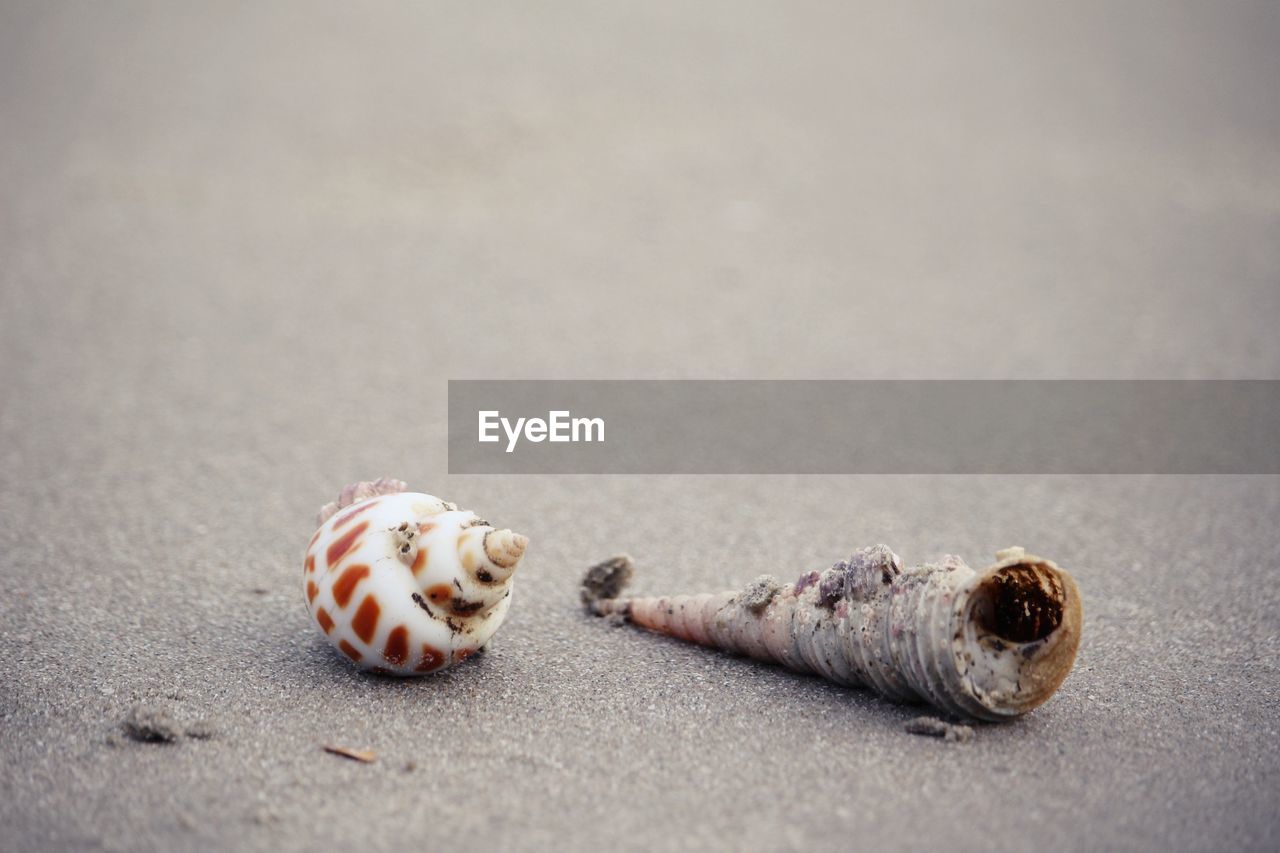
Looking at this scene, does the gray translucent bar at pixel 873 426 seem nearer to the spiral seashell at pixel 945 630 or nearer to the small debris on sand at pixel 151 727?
the spiral seashell at pixel 945 630

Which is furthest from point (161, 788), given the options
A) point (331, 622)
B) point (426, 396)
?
point (426, 396)

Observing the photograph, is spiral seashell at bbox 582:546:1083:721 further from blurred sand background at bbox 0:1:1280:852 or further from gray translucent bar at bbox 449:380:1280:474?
gray translucent bar at bbox 449:380:1280:474

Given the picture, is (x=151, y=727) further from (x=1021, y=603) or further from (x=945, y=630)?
(x=1021, y=603)

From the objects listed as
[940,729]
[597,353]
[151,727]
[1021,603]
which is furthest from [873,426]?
[151,727]

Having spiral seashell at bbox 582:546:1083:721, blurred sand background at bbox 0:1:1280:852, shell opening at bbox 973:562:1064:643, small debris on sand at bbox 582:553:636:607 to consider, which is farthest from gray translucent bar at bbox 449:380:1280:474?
shell opening at bbox 973:562:1064:643

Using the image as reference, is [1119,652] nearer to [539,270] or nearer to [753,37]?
[539,270]

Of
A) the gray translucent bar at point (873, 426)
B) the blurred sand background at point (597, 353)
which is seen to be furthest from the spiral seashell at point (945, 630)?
the gray translucent bar at point (873, 426)
